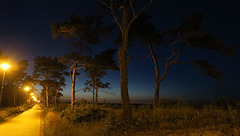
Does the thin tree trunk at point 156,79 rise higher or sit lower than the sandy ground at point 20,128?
higher

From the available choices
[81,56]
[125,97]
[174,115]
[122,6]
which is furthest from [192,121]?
[81,56]

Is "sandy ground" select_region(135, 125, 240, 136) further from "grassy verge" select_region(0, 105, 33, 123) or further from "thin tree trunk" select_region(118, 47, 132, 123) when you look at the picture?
"grassy verge" select_region(0, 105, 33, 123)

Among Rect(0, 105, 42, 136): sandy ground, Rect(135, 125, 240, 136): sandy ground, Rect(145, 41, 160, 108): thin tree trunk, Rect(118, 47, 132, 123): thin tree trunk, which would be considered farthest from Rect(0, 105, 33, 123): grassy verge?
Rect(135, 125, 240, 136): sandy ground

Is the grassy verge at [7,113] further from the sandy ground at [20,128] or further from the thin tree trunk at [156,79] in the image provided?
the thin tree trunk at [156,79]

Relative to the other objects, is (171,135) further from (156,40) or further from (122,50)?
(156,40)

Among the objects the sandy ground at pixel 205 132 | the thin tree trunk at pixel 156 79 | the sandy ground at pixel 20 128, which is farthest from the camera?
the thin tree trunk at pixel 156 79

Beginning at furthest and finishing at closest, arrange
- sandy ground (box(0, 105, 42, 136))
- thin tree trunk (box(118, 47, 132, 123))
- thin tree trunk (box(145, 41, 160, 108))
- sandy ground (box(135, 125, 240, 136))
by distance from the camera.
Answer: thin tree trunk (box(145, 41, 160, 108)), sandy ground (box(0, 105, 42, 136)), thin tree trunk (box(118, 47, 132, 123)), sandy ground (box(135, 125, 240, 136))

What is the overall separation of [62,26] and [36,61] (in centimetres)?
1952

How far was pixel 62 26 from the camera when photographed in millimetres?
13336

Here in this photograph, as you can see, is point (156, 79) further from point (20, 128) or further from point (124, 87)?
point (20, 128)

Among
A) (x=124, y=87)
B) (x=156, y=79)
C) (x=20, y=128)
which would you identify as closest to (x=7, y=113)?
(x=20, y=128)

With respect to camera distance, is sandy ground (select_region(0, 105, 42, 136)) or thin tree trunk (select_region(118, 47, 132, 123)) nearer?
thin tree trunk (select_region(118, 47, 132, 123))

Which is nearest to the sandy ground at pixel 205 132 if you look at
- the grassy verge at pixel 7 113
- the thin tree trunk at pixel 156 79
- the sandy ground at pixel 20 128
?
the sandy ground at pixel 20 128

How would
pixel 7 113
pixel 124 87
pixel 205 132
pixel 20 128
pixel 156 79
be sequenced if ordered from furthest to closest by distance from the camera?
pixel 7 113 < pixel 156 79 < pixel 20 128 < pixel 124 87 < pixel 205 132
